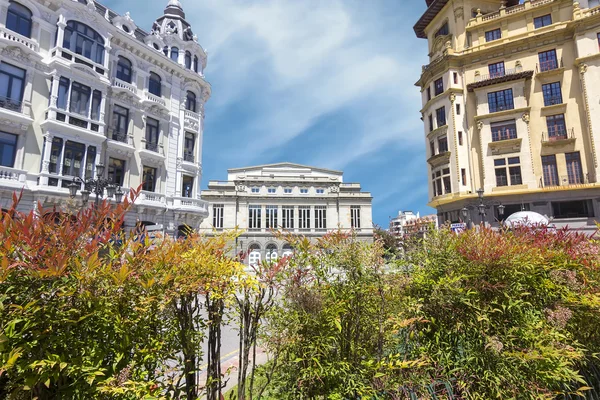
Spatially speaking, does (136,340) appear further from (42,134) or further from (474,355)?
(42,134)

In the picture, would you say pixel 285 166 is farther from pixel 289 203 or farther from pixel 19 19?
pixel 19 19

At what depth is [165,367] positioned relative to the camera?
2.42 m

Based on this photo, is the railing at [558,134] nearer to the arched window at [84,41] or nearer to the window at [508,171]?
the window at [508,171]

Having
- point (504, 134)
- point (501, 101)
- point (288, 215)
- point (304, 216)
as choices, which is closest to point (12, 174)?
point (504, 134)

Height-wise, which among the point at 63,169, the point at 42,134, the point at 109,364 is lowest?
the point at 109,364

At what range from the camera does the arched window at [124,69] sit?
1903cm

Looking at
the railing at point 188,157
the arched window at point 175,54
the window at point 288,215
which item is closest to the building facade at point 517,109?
the railing at point 188,157

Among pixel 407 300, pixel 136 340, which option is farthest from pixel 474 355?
pixel 136 340

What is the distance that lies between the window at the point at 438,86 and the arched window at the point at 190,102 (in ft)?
68.6

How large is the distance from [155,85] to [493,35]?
27.3 metres

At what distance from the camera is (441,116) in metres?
27.7

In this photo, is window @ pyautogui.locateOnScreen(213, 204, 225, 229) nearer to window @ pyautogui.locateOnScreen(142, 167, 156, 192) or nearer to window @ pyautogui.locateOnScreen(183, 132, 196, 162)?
window @ pyautogui.locateOnScreen(183, 132, 196, 162)

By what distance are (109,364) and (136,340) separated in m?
0.20

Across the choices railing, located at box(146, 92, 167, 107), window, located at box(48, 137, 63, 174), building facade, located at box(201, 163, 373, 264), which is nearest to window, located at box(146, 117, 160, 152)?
railing, located at box(146, 92, 167, 107)
